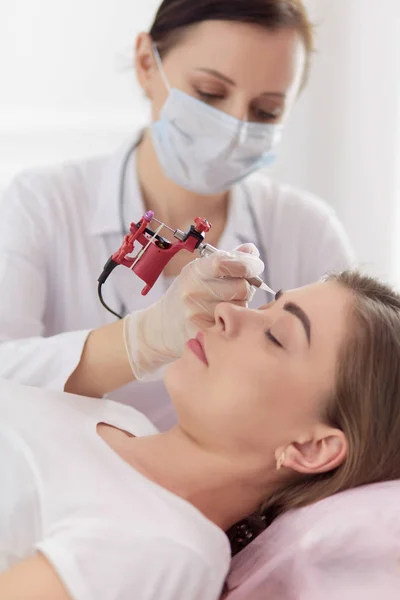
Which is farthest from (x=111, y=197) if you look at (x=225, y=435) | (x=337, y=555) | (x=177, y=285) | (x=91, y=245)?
(x=337, y=555)

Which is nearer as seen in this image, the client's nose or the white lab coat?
the client's nose

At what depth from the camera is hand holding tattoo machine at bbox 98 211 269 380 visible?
3.88 ft

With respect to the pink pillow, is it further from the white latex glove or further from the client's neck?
the white latex glove

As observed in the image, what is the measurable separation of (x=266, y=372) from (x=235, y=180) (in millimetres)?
626

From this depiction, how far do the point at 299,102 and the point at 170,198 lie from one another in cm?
116

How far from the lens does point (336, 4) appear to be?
2.48 metres

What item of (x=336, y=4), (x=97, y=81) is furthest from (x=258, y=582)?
(x=336, y=4)

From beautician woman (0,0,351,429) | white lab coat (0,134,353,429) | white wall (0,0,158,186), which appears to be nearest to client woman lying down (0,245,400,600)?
beautician woman (0,0,351,429)

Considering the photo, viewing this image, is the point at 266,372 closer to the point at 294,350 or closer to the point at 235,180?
the point at 294,350

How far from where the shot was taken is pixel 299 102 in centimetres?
267

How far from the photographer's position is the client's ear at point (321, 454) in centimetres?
116

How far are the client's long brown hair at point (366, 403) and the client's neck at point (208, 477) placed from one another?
3.0 inches

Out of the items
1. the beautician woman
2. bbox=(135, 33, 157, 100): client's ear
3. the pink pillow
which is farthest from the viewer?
bbox=(135, 33, 157, 100): client's ear

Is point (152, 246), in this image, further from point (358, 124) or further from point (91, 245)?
point (358, 124)
